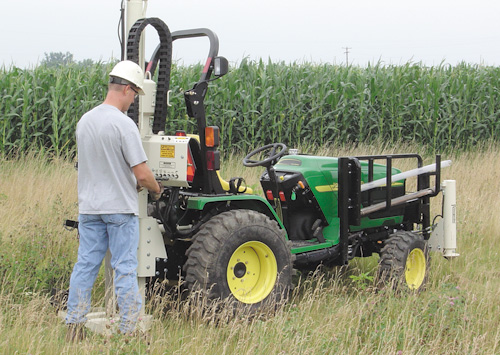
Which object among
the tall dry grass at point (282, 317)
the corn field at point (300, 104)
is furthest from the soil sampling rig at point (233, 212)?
the corn field at point (300, 104)

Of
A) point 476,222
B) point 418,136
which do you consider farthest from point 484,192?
point 418,136

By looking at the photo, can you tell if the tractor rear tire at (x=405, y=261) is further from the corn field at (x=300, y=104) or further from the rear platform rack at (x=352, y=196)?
the corn field at (x=300, y=104)

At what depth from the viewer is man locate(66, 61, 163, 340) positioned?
4.24 m

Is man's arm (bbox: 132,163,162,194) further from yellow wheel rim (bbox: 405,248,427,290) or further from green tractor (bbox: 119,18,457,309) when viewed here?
yellow wheel rim (bbox: 405,248,427,290)

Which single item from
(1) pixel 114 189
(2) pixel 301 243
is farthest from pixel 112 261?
(2) pixel 301 243

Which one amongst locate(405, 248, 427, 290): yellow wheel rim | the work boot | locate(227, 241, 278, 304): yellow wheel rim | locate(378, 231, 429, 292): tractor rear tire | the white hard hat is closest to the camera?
the work boot

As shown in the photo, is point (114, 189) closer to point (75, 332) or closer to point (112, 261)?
point (112, 261)

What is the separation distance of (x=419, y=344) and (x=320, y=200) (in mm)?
1825

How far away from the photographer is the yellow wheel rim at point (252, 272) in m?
4.95

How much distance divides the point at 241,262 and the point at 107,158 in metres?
1.40

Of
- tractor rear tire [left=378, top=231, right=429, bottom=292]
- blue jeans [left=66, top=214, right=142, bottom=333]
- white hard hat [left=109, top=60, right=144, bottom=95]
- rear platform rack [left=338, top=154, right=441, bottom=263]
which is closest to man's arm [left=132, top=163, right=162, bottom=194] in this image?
blue jeans [left=66, top=214, right=142, bottom=333]

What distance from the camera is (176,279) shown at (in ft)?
16.9

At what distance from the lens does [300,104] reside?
43.5 ft

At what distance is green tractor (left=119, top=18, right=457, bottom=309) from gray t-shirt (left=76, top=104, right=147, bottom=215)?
44 centimetres
